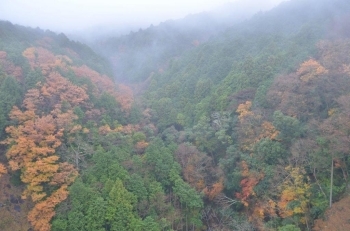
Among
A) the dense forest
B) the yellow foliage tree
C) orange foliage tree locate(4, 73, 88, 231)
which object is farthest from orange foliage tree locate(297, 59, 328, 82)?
orange foliage tree locate(4, 73, 88, 231)

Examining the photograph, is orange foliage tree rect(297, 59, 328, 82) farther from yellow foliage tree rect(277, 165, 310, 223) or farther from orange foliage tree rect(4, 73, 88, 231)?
orange foliage tree rect(4, 73, 88, 231)

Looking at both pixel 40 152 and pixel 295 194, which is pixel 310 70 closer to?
pixel 295 194

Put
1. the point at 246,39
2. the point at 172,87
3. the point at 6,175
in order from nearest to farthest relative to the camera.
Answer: the point at 6,175, the point at 172,87, the point at 246,39

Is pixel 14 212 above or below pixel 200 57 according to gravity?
below

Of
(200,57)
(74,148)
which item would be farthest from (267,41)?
(74,148)

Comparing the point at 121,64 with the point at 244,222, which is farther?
the point at 121,64

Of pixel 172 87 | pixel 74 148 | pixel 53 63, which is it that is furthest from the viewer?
pixel 172 87

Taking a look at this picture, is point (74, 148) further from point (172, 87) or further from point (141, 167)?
point (172, 87)

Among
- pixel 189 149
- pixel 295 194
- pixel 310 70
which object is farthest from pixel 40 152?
pixel 310 70

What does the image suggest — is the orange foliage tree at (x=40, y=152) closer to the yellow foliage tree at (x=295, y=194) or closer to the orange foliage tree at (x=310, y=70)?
the yellow foliage tree at (x=295, y=194)
